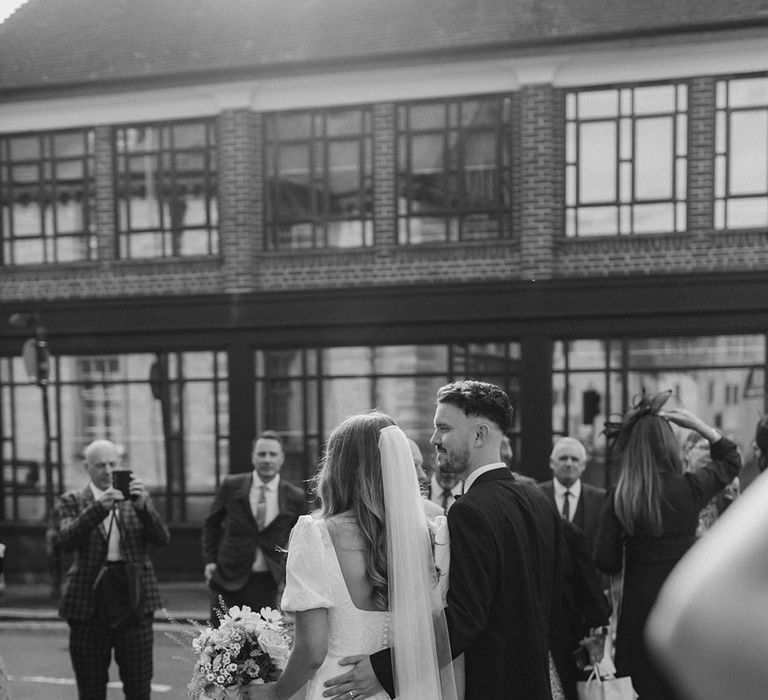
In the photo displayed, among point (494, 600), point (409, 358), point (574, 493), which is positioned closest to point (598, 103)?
point (409, 358)

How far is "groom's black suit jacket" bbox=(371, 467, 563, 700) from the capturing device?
328 centimetres

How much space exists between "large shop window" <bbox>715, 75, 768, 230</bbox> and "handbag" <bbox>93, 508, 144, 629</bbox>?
32.3ft

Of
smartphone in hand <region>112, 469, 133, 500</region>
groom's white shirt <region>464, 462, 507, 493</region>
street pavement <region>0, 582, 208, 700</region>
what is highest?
groom's white shirt <region>464, 462, 507, 493</region>

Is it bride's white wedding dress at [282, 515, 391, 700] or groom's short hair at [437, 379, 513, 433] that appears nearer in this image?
bride's white wedding dress at [282, 515, 391, 700]

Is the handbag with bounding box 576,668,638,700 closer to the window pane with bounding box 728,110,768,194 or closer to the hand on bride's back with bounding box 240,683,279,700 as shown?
the hand on bride's back with bounding box 240,683,279,700

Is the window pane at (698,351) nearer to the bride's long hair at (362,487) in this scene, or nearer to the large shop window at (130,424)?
the large shop window at (130,424)

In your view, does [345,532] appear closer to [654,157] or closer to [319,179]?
[654,157]

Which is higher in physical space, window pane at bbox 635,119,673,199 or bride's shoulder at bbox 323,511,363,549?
window pane at bbox 635,119,673,199

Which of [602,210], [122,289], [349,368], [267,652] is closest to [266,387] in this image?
[349,368]

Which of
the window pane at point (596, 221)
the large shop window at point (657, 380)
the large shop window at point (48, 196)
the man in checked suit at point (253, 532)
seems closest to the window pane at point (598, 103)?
the window pane at point (596, 221)

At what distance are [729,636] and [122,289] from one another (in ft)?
47.6

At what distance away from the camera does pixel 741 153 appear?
1287 cm

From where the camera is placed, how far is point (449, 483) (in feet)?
24.8

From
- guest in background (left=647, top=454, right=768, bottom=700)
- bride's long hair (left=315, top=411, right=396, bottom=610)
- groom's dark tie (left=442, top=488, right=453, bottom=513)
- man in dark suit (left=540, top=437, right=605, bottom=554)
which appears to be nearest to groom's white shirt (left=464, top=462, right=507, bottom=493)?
bride's long hair (left=315, top=411, right=396, bottom=610)
